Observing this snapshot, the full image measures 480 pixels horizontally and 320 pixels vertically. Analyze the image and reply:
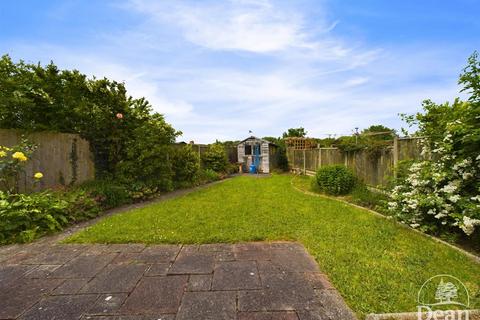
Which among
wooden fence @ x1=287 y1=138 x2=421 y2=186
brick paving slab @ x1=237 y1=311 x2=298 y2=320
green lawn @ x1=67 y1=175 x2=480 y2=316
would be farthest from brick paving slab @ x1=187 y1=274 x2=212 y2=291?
wooden fence @ x1=287 y1=138 x2=421 y2=186

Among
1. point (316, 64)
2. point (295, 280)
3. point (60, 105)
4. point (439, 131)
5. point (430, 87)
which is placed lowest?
point (295, 280)

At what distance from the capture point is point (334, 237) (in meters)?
3.39

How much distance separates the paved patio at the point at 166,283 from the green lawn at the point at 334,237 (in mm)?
247

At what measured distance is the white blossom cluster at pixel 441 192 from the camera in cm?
289

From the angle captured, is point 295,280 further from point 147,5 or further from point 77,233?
point 147,5

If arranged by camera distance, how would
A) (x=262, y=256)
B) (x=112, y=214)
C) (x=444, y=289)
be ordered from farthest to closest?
(x=112, y=214)
(x=262, y=256)
(x=444, y=289)

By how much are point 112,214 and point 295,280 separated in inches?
166

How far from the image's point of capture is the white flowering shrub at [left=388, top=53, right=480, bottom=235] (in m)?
2.92

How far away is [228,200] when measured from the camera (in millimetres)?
6180

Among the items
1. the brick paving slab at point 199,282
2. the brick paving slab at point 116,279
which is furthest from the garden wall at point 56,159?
the brick paving slab at point 199,282

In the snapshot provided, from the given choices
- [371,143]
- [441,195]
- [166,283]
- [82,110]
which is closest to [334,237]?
[441,195]

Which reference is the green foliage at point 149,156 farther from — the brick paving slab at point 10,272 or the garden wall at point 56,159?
the brick paving slab at point 10,272

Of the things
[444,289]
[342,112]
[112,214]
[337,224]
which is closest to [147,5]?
[112,214]

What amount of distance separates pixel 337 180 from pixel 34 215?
22.6ft
